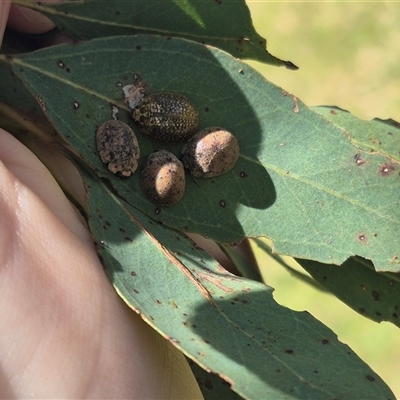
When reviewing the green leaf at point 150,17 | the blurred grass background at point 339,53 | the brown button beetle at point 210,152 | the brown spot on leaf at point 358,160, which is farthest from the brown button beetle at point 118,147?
the blurred grass background at point 339,53

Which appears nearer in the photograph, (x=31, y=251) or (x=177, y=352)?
(x=31, y=251)

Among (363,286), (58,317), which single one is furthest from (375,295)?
(58,317)

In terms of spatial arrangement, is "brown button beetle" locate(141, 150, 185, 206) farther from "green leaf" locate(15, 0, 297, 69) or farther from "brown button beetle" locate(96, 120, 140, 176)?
"green leaf" locate(15, 0, 297, 69)

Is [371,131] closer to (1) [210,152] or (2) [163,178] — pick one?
(1) [210,152]

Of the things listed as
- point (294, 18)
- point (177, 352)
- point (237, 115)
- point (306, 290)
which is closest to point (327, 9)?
point (294, 18)

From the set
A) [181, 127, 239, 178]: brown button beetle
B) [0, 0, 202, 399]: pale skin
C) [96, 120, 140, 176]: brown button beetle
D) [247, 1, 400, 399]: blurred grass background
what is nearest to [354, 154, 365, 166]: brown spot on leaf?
[181, 127, 239, 178]: brown button beetle

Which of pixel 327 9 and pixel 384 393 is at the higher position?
pixel 327 9

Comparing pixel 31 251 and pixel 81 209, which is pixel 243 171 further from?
pixel 31 251

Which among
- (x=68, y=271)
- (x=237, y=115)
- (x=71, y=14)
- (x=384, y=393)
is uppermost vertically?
(x=71, y=14)
